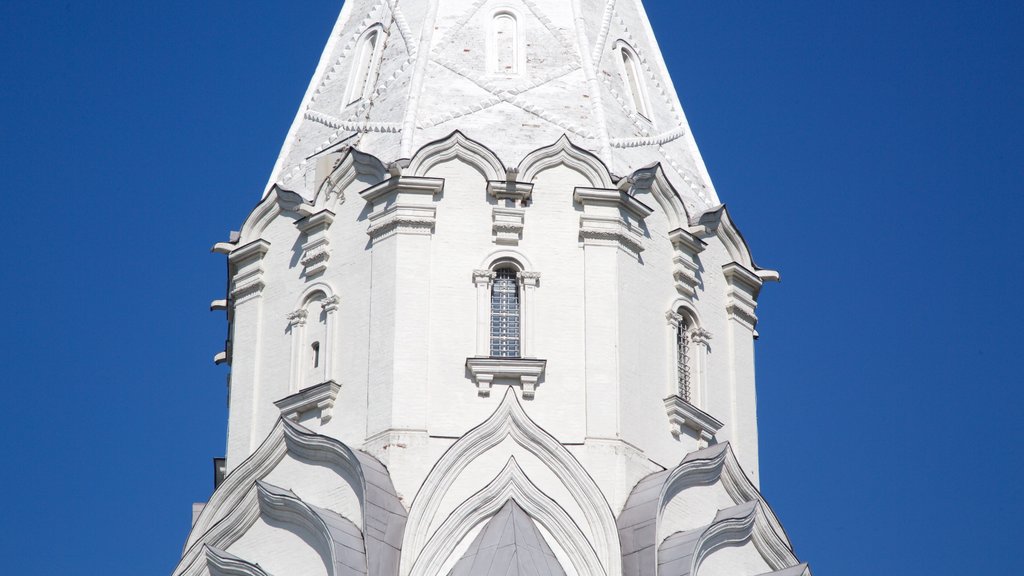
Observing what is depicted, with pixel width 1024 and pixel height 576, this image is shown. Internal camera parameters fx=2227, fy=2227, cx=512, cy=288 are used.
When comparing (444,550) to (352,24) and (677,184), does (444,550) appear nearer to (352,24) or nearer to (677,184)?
(677,184)

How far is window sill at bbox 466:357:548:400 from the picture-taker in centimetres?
2542

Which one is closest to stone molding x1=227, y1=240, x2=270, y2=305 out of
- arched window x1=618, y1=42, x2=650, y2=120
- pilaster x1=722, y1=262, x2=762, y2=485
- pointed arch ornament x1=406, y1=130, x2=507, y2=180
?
pointed arch ornament x1=406, y1=130, x2=507, y2=180

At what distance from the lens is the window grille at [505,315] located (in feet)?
84.7

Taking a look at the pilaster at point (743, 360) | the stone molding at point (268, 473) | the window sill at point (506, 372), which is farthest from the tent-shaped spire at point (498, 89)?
the stone molding at point (268, 473)

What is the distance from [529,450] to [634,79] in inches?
247

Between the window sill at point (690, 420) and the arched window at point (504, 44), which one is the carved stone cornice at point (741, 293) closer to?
the window sill at point (690, 420)

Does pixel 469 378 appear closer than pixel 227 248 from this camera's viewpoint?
Yes

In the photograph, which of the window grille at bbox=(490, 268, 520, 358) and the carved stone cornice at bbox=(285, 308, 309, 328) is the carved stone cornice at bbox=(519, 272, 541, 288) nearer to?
the window grille at bbox=(490, 268, 520, 358)

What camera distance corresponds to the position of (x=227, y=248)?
27875 millimetres

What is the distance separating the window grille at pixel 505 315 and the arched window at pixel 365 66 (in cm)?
360

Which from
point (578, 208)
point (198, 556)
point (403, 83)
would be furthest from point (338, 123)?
point (198, 556)

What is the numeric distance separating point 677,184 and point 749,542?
16.3ft

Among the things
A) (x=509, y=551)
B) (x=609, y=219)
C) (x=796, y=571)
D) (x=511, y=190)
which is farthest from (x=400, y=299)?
(x=796, y=571)

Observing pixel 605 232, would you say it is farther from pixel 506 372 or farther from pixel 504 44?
pixel 504 44
